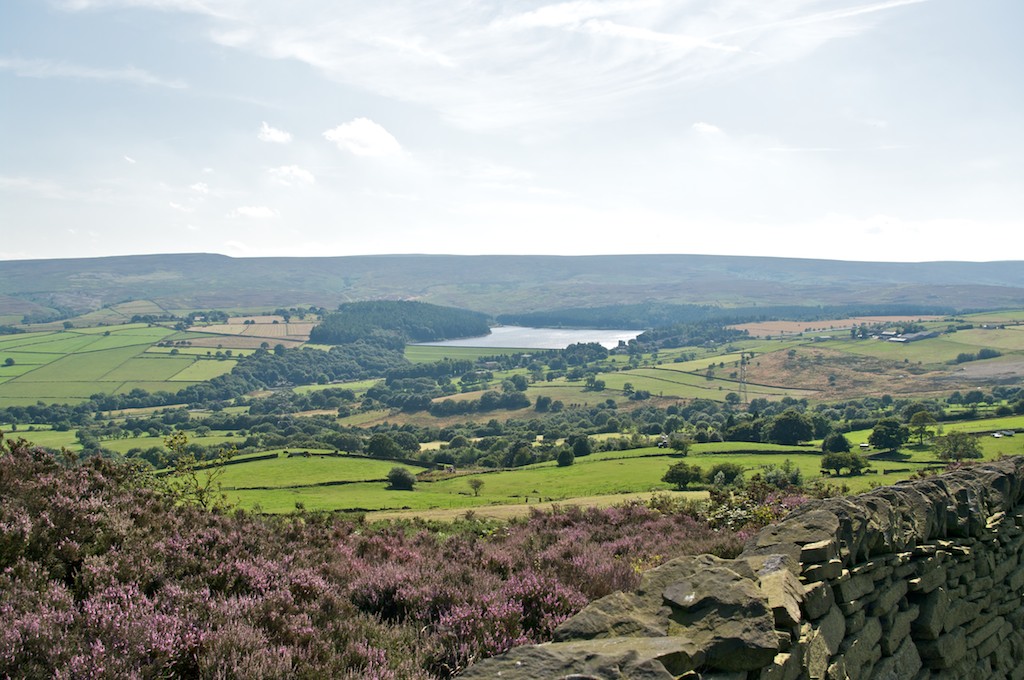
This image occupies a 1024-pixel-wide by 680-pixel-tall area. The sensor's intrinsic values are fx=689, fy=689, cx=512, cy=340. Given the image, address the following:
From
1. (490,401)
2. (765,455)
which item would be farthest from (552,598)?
(490,401)

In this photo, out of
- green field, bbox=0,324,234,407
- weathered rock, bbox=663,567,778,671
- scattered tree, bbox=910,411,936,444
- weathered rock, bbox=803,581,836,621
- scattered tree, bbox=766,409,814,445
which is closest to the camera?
weathered rock, bbox=663,567,778,671

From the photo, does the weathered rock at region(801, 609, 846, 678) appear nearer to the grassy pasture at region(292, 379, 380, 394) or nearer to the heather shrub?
the heather shrub

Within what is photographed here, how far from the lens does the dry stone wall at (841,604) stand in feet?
16.4

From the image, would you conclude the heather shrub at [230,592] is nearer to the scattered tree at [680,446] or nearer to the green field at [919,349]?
the scattered tree at [680,446]

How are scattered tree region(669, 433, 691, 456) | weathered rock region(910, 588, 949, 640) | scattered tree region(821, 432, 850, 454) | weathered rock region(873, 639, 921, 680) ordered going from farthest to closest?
scattered tree region(821, 432, 850, 454), scattered tree region(669, 433, 691, 456), weathered rock region(910, 588, 949, 640), weathered rock region(873, 639, 921, 680)

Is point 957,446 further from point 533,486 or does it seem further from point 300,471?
point 300,471

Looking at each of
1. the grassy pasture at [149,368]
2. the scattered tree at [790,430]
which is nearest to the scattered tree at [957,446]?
the scattered tree at [790,430]

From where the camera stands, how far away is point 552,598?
23.1 ft

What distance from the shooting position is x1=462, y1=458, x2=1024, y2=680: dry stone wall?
5012 millimetres

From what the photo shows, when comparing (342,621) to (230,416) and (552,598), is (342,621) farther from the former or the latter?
(230,416)

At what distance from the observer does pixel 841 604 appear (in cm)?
702

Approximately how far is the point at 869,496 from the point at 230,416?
13447cm

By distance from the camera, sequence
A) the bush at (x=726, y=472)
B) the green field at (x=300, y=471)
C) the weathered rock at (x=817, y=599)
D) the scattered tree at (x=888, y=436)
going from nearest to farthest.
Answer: the weathered rock at (x=817, y=599) < the bush at (x=726, y=472) < the green field at (x=300, y=471) < the scattered tree at (x=888, y=436)

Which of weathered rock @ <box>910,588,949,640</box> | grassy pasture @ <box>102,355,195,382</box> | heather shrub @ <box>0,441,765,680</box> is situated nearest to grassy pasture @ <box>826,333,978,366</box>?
grassy pasture @ <box>102,355,195,382</box>
